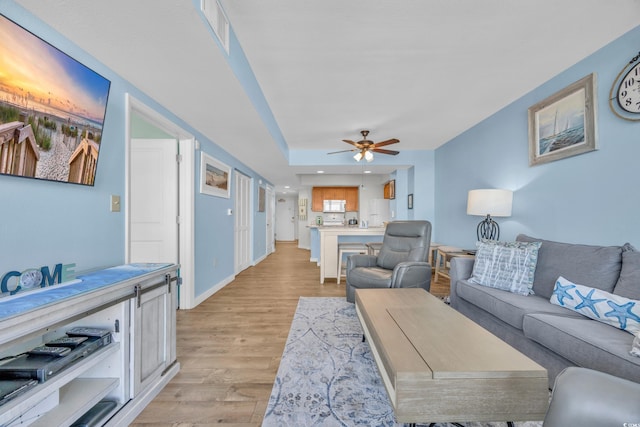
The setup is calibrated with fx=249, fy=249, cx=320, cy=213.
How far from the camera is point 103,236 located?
1.66 meters

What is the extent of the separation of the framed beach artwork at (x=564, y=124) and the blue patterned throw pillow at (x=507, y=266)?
0.97m

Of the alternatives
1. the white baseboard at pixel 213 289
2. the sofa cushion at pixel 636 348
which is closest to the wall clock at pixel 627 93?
the sofa cushion at pixel 636 348

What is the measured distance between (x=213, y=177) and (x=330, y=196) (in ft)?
14.7

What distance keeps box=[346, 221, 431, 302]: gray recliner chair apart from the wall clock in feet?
5.77

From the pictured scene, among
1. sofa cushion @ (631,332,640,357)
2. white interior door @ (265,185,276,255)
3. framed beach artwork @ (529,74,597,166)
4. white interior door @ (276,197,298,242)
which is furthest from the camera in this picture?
white interior door @ (276,197,298,242)

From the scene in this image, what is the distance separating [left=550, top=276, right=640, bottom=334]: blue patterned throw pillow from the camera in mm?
1410

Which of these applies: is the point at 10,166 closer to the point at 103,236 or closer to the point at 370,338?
the point at 103,236

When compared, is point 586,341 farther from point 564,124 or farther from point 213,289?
point 213,289

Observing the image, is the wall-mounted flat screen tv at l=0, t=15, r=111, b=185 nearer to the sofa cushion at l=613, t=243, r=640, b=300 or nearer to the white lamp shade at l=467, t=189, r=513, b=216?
the sofa cushion at l=613, t=243, r=640, b=300

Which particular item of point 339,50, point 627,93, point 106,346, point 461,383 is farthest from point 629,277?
point 106,346

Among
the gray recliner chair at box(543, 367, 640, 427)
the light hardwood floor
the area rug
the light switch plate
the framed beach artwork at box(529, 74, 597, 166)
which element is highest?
the framed beach artwork at box(529, 74, 597, 166)

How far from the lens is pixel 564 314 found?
1.68m

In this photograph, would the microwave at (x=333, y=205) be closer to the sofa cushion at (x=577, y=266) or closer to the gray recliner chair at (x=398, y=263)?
the gray recliner chair at (x=398, y=263)

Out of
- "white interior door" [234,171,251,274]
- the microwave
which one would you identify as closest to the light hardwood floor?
"white interior door" [234,171,251,274]
